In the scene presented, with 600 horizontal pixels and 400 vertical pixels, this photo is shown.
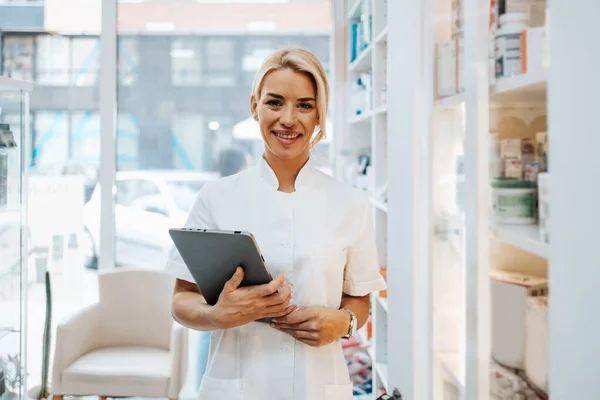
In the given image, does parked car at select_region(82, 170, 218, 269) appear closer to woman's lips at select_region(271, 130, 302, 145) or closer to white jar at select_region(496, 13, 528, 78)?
woman's lips at select_region(271, 130, 302, 145)

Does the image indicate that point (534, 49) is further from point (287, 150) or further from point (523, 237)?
point (287, 150)

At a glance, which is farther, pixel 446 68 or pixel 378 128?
pixel 378 128

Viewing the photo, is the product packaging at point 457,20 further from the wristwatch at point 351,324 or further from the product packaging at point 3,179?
the product packaging at point 3,179

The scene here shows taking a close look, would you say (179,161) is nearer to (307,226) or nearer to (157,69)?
(157,69)

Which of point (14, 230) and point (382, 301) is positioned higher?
point (14, 230)

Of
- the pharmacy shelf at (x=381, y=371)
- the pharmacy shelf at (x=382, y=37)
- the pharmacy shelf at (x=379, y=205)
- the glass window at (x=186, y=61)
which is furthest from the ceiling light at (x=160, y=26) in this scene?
the pharmacy shelf at (x=381, y=371)

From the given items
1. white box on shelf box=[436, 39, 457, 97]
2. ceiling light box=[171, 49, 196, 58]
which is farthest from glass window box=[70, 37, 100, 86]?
white box on shelf box=[436, 39, 457, 97]

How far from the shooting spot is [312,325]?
1224 millimetres

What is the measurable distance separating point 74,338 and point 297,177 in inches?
84.2

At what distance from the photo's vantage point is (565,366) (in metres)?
0.66

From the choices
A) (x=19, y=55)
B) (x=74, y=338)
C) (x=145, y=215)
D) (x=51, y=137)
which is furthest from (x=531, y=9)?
(x=19, y=55)

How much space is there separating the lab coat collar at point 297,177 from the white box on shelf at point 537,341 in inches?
24.2

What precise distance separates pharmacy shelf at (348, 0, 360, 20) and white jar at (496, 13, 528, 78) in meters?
2.27

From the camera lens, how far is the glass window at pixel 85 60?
148 inches
